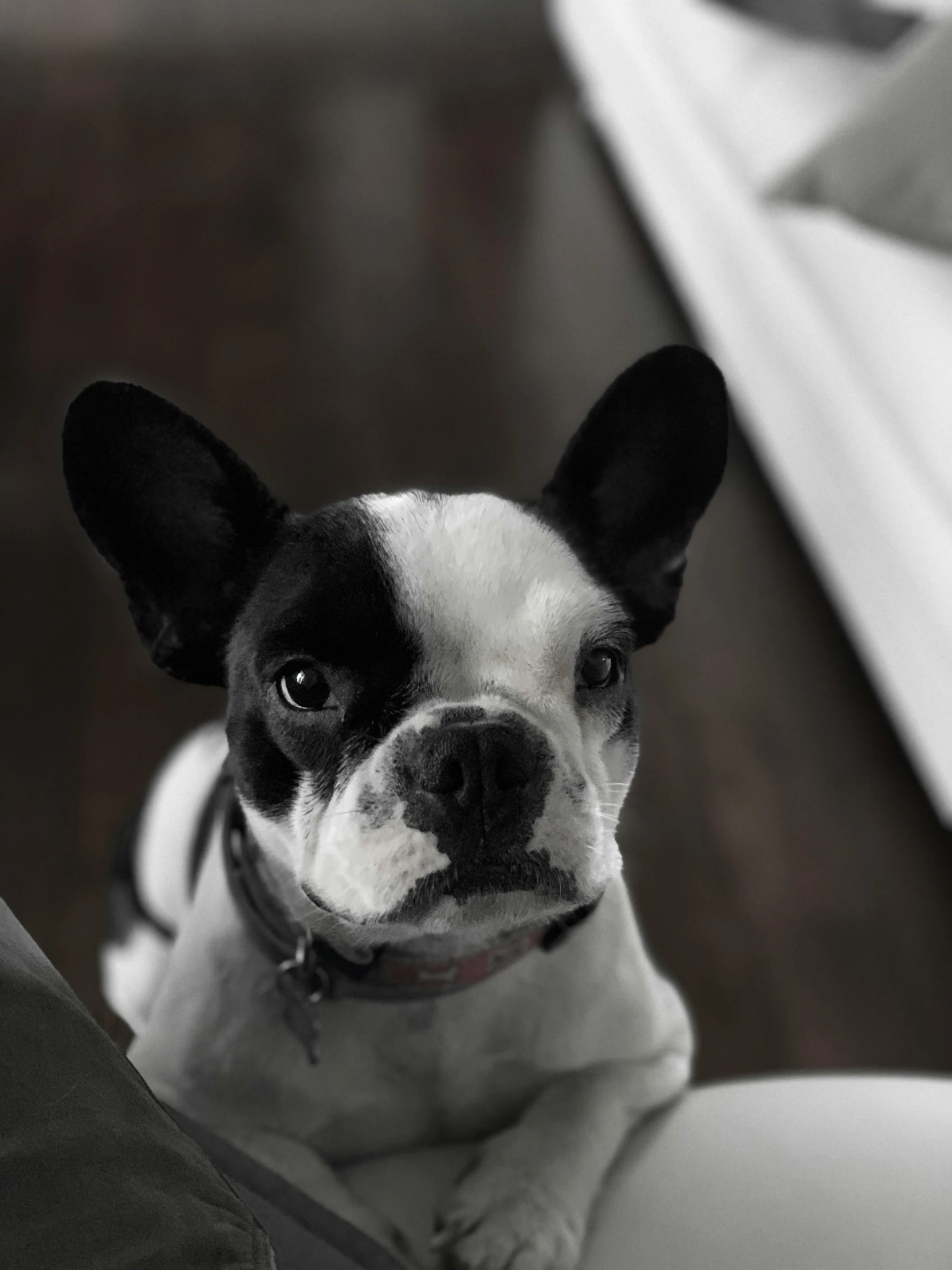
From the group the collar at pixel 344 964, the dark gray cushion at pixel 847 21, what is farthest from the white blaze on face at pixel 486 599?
the dark gray cushion at pixel 847 21

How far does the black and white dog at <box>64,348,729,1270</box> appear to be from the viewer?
60cm

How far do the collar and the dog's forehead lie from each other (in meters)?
0.17

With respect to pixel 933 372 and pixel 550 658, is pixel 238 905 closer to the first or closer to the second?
pixel 550 658

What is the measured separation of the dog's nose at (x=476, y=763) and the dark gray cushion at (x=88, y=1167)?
18cm

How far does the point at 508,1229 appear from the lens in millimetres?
676

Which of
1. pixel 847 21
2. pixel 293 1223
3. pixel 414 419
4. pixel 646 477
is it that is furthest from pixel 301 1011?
pixel 847 21

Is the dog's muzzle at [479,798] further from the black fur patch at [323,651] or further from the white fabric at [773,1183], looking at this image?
the white fabric at [773,1183]

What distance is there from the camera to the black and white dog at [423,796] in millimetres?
599

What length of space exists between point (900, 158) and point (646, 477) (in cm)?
103

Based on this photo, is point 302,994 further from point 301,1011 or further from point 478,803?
point 478,803

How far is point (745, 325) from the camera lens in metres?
2.00

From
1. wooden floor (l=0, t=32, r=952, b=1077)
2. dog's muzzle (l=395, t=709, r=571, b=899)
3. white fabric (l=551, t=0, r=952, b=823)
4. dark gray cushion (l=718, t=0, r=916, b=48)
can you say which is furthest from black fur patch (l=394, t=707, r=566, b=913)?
dark gray cushion (l=718, t=0, r=916, b=48)

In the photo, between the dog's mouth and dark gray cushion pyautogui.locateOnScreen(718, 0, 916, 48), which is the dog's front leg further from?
dark gray cushion pyautogui.locateOnScreen(718, 0, 916, 48)

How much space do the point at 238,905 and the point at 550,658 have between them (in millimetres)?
253
